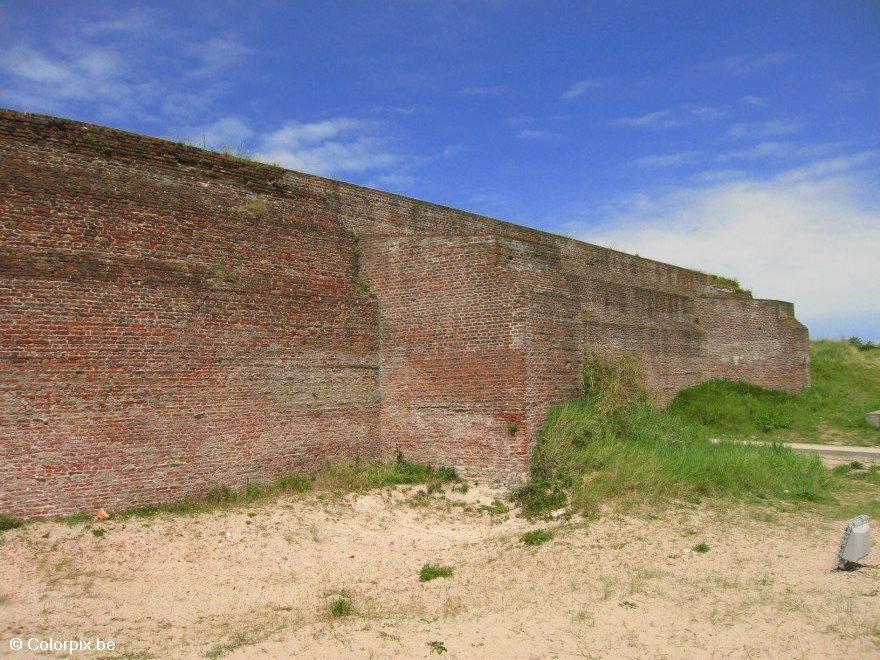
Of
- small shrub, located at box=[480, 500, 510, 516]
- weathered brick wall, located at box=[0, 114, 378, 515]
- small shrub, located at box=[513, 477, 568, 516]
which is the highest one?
weathered brick wall, located at box=[0, 114, 378, 515]

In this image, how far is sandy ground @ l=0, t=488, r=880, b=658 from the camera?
227 inches

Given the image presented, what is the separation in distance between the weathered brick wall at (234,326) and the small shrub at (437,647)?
4.30m

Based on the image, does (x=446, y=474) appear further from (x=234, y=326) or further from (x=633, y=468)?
(x=234, y=326)

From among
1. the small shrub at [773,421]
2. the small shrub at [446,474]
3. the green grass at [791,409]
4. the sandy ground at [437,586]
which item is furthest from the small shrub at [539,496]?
the small shrub at [773,421]

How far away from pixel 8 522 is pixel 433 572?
4.57m

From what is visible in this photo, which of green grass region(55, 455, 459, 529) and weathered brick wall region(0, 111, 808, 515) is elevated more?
weathered brick wall region(0, 111, 808, 515)

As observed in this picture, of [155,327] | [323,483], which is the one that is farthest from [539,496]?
[155,327]

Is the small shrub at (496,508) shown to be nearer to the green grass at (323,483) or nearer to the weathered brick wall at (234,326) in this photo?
the weathered brick wall at (234,326)

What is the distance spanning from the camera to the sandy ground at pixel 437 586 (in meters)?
5.75

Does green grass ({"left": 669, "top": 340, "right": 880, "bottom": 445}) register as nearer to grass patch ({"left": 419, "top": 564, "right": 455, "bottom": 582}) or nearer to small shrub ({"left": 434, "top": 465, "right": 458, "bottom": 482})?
small shrub ({"left": 434, "top": 465, "right": 458, "bottom": 482})

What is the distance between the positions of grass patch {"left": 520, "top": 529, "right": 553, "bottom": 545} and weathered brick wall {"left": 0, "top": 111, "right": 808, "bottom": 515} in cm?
151

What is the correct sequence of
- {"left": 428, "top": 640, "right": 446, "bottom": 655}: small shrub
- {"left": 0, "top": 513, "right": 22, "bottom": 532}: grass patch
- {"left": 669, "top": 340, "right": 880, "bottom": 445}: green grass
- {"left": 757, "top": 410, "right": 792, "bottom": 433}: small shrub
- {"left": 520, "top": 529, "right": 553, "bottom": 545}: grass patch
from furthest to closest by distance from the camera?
{"left": 757, "top": 410, "right": 792, "bottom": 433}: small shrub
{"left": 669, "top": 340, "right": 880, "bottom": 445}: green grass
{"left": 520, "top": 529, "right": 553, "bottom": 545}: grass patch
{"left": 0, "top": 513, "right": 22, "bottom": 532}: grass patch
{"left": 428, "top": 640, "right": 446, "bottom": 655}: small shrub

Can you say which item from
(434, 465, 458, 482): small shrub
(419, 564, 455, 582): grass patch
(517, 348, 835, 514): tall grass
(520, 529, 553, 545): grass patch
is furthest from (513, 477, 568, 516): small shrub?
(419, 564, 455, 582): grass patch

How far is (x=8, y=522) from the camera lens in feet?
23.6
